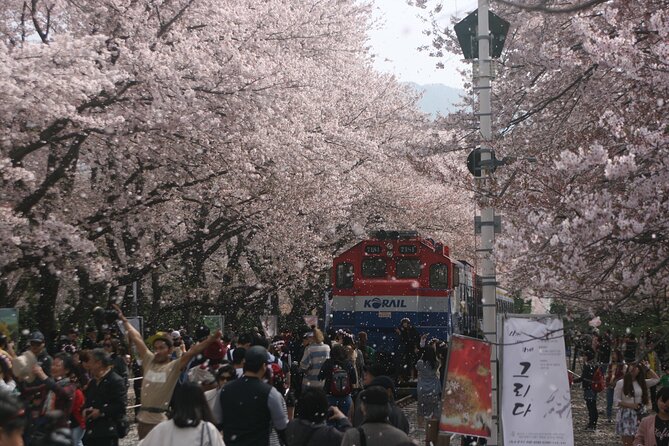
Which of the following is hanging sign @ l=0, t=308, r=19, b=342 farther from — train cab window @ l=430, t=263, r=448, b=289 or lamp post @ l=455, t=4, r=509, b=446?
train cab window @ l=430, t=263, r=448, b=289

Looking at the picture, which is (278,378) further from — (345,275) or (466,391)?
(345,275)

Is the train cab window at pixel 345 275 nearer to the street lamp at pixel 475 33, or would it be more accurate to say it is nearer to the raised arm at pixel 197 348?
the street lamp at pixel 475 33

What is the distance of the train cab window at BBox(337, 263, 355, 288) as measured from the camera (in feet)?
82.2

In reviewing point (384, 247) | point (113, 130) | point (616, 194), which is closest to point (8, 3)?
point (113, 130)

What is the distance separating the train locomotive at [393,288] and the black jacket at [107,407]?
49.4 ft

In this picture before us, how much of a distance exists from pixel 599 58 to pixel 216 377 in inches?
218

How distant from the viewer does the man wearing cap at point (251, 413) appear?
773 centimetres

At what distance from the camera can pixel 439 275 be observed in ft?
80.5

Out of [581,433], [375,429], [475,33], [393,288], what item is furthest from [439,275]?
[375,429]

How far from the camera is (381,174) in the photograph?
32.3m

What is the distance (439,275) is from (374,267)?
1725mm

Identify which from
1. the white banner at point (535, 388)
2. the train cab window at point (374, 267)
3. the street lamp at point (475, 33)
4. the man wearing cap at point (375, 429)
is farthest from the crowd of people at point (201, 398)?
the train cab window at point (374, 267)

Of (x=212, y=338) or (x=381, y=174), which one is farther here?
(x=381, y=174)

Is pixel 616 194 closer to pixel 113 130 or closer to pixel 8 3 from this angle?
pixel 113 130
